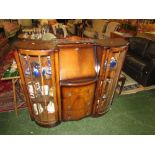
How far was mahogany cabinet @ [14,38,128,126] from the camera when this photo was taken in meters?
1.94

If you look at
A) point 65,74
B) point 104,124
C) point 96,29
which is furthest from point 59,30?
point 104,124

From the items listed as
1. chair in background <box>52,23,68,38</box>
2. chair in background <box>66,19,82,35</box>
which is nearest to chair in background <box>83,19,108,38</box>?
chair in background <box>66,19,82,35</box>

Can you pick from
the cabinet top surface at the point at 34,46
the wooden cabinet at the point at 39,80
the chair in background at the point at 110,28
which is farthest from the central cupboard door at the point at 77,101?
the chair in background at the point at 110,28

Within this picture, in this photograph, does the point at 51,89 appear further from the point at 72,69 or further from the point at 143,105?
the point at 143,105

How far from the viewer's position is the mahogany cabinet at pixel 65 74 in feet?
6.36

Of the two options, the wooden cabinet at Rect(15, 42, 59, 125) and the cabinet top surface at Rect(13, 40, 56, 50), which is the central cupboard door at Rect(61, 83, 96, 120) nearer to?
the wooden cabinet at Rect(15, 42, 59, 125)

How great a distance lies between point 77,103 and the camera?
2336 mm

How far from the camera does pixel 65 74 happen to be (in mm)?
2145

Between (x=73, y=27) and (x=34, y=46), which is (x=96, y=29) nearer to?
(x=73, y=27)

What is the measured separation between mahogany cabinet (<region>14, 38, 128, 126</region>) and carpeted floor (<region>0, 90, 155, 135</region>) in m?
0.18

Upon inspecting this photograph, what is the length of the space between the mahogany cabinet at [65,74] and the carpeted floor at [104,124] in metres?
0.18

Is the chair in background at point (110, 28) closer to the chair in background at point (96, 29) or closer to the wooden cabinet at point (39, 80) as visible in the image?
the chair in background at point (96, 29)

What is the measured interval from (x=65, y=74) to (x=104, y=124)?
1.14 meters
